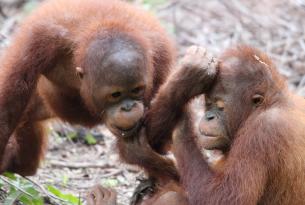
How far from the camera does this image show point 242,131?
17.0 feet

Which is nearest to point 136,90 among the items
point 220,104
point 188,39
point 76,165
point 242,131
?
point 220,104

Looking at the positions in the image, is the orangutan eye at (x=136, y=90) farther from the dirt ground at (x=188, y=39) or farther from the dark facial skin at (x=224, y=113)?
the dirt ground at (x=188, y=39)

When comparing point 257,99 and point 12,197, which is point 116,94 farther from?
point 12,197

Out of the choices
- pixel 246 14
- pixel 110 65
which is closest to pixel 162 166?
pixel 110 65

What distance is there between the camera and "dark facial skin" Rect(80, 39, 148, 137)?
5484mm

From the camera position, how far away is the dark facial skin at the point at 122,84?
5484 millimetres

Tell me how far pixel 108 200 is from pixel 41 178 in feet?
5.14

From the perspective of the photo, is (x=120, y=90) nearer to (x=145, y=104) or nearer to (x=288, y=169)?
(x=145, y=104)

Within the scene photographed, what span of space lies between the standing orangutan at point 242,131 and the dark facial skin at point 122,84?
194 millimetres

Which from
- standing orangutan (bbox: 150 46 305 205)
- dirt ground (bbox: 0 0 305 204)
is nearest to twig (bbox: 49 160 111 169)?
dirt ground (bbox: 0 0 305 204)

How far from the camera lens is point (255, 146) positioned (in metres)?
5.07

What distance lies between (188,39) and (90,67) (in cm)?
378

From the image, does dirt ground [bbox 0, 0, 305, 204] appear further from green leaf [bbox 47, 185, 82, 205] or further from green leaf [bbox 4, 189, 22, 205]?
green leaf [bbox 4, 189, 22, 205]

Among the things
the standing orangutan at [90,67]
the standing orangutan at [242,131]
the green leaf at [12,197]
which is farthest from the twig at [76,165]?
the standing orangutan at [242,131]
